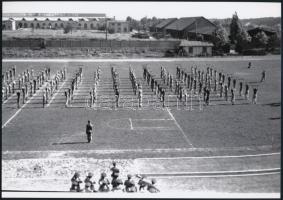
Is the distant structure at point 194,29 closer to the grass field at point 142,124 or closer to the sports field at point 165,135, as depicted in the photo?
the sports field at point 165,135

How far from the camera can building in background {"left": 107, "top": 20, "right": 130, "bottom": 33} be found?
10331 centimetres

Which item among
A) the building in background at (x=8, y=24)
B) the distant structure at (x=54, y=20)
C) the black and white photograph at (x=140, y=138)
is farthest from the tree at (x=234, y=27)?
the building in background at (x=8, y=24)

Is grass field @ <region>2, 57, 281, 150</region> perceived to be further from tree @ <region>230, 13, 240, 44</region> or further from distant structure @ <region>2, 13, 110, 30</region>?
distant structure @ <region>2, 13, 110, 30</region>

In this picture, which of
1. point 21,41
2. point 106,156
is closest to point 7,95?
point 106,156

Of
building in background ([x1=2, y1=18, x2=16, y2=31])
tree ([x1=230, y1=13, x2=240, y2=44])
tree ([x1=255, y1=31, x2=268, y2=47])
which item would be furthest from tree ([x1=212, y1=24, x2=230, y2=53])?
building in background ([x1=2, y1=18, x2=16, y2=31])

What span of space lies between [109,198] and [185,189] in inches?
230

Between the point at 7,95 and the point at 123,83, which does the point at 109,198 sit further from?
the point at 123,83

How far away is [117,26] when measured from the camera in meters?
107

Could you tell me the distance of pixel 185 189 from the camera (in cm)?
1503

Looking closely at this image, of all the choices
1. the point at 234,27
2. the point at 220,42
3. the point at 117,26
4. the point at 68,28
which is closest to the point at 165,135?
the point at 220,42

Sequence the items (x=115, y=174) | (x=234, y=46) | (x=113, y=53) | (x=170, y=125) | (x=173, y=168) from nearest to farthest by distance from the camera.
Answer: (x=115, y=174) → (x=173, y=168) → (x=170, y=125) → (x=113, y=53) → (x=234, y=46)

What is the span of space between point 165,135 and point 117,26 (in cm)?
8679

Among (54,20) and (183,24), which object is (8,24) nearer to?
(54,20)

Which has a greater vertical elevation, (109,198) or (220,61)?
(220,61)
